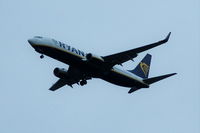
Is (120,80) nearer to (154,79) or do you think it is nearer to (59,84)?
(154,79)

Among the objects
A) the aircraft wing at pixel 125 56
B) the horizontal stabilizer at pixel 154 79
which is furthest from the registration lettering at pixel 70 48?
the horizontal stabilizer at pixel 154 79

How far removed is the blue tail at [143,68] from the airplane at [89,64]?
8.37ft

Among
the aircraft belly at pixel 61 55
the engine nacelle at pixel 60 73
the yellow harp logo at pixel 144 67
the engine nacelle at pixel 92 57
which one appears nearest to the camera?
the aircraft belly at pixel 61 55

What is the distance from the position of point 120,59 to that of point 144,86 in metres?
7.63

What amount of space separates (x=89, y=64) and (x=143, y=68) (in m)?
15.6

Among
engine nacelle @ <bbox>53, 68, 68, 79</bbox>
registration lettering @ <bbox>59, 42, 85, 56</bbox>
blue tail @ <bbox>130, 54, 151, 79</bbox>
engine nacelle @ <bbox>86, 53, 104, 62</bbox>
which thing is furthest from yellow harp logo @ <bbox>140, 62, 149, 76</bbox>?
registration lettering @ <bbox>59, 42, 85, 56</bbox>

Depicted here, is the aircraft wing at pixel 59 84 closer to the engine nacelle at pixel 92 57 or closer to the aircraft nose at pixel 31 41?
the engine nacelle at pixel 92 57

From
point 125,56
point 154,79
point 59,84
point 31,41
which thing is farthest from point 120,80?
point 31,41

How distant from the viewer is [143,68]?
77.8 metres

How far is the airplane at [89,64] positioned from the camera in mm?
62812

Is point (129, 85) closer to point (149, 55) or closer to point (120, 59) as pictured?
point (120, 59)

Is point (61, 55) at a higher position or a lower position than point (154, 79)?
higher

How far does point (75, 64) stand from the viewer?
211 ft

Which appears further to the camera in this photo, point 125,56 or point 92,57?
point 125,56
